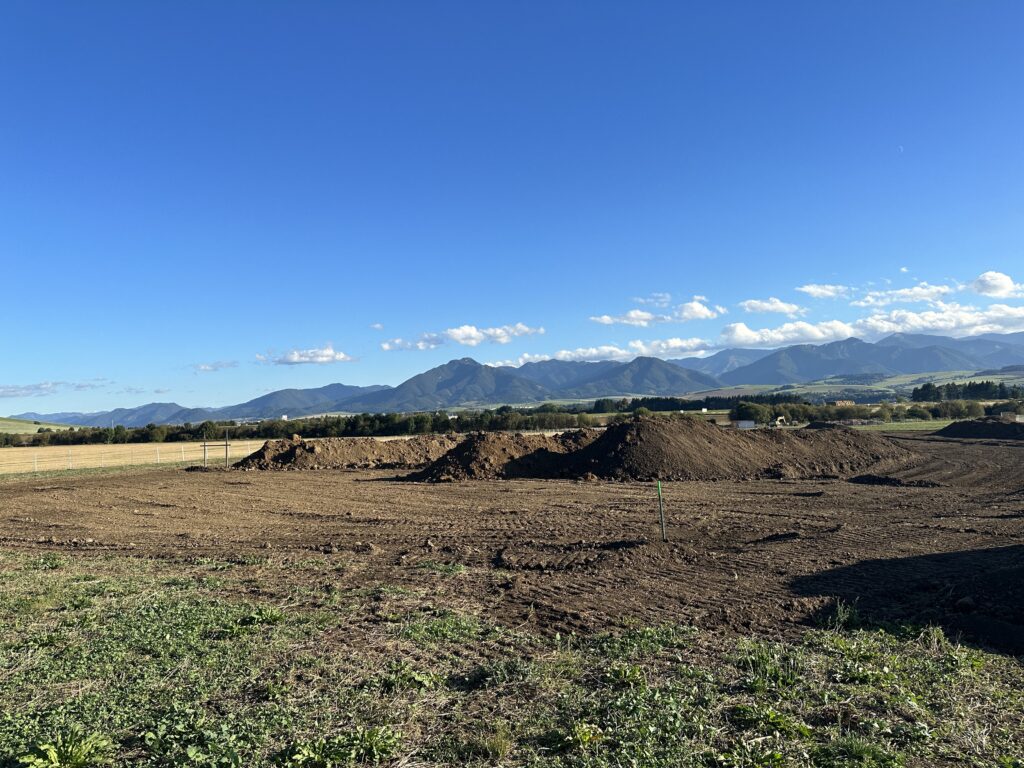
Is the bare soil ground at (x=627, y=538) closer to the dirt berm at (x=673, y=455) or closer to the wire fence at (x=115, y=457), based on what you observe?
the dirt berm at (x=673, y=455)

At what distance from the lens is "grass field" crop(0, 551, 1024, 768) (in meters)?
5.04

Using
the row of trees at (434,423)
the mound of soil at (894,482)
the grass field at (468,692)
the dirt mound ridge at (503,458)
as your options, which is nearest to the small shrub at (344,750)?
the grass field at (468,692)

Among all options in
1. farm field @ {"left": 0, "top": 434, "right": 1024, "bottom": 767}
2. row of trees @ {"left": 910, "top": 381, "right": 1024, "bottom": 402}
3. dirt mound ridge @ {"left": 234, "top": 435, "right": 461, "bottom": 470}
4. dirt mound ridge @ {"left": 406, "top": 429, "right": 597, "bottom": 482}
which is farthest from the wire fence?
row of trees @ {"left": 910, "top": 381, "right": 1024, "bottom": 402}

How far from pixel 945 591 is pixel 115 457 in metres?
56.0

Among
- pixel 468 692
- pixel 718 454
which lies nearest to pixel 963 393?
pixel 718 454

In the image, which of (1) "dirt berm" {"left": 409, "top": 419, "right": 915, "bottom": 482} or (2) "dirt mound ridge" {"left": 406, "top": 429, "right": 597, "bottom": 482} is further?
(2) "dirt mound ridge" {"left": 406, "top": 429, "right": 597, "bottom": 482}

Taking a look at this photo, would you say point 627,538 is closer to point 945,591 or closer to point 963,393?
point 945,591

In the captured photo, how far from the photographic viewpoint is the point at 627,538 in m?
14.8

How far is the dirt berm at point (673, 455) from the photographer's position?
28.3 meters

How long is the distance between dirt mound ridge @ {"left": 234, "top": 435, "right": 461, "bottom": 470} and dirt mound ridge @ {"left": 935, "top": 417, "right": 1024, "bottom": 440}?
1501 inches

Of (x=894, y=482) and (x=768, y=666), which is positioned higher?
(x=768, y=666)

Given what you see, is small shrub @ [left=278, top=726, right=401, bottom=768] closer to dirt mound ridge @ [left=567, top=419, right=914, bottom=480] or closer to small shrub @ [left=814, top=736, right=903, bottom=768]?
small shrub @ [left=814, top=736, right=903, bottom=768]

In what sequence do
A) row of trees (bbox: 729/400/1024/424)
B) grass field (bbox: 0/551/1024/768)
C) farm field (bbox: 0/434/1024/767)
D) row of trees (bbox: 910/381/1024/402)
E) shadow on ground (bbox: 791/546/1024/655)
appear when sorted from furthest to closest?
row of trees (bbox: 910/381/1024/402) → row of trees (bbox: 729/400/1024/424) → shadow on ground (bbox: 791/546/1024/655) → farm field (bbox: 0/434/1024/767) → grass field (bbox: 0/551/1024/768)

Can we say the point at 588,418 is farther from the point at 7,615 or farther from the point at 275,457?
the point at 7,615
